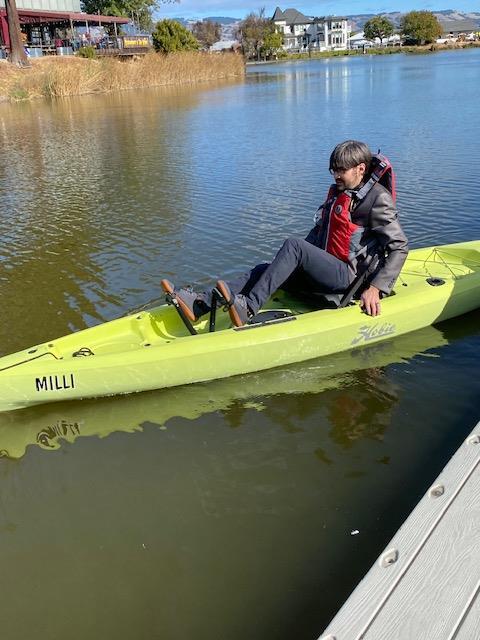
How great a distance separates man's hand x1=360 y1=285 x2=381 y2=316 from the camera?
5004mm

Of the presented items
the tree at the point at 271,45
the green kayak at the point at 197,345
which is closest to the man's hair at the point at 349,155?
the green kayak at the point at 197,345

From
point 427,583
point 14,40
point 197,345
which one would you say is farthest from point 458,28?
point 427,583

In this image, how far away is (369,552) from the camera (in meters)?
3.20

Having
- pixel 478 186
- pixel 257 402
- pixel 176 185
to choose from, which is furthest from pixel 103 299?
pixel 478 186

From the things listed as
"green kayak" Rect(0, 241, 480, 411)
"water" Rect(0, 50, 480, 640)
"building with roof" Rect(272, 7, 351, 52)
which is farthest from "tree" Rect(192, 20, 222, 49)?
"green kayak" Rect(0, 241, 480, 411)

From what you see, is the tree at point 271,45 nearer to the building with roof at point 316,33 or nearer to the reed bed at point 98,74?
the building with roof at point 316,33

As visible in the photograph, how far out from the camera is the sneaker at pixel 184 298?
16.2ft

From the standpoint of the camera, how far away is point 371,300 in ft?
16.4

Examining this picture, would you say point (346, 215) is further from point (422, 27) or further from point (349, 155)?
point (422, 27)

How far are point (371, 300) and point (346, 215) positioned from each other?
2.42 ft

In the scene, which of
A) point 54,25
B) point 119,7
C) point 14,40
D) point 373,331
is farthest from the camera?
point 119,7

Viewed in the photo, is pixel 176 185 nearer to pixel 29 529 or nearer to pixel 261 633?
pixel 29 529

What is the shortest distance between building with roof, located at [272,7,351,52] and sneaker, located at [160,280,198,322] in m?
125

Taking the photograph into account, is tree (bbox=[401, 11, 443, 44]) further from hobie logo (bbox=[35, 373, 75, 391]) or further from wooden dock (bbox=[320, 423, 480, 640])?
wooden dock (bbox=[320, 423, 480, 640])
